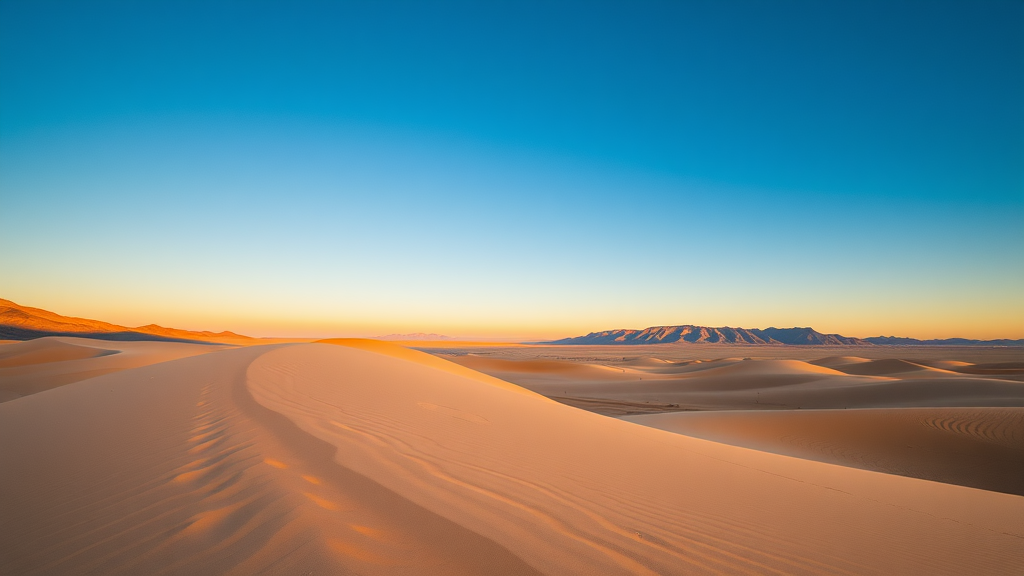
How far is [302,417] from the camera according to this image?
18.8 feet

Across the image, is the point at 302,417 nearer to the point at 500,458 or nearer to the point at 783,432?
the point at 500,458

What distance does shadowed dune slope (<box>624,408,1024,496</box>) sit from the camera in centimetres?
1016

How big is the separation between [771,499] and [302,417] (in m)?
5.69

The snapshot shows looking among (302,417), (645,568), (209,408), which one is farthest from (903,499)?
(209,408)

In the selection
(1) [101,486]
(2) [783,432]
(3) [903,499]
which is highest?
(1) [101,486]

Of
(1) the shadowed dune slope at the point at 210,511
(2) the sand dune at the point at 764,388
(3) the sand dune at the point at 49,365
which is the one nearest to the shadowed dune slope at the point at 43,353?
(3) the sand dune at the point at 49,365

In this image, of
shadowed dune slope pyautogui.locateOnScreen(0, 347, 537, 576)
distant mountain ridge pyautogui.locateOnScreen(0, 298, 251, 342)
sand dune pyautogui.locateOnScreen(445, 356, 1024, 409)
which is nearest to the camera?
shadowed dune slope pyautogui.locateOnScreen(0, 347, 537, 576)

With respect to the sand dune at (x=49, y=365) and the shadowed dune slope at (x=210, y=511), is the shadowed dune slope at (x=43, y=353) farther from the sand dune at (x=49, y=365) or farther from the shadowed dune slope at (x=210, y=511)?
the shadowed dune slope at (x=210, y=511)

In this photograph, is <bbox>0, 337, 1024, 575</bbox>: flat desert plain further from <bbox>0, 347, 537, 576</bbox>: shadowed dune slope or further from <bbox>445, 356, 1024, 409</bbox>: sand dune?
<bbox>445, 356, 1024, 409</bbox>: sand dune

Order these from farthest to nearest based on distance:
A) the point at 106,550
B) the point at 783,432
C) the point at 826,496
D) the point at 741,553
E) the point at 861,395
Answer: the point at 861,395 < the point at 783,432 < the point at 826,496 < the point at 741,553 < the point at 106,550

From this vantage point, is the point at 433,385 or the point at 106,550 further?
the point at 433,385

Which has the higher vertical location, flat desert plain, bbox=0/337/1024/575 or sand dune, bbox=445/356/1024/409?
flat desert plain, bbox=0/337/1024/575

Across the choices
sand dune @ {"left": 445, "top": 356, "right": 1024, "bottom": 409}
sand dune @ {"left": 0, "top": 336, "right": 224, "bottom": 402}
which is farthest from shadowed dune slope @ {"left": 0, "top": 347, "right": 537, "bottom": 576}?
sand dune @ {"left": 0, "top": 336, "right": 224, "bottom": 402}

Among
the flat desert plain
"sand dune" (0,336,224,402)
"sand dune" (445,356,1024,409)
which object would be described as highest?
the flat desert plain
